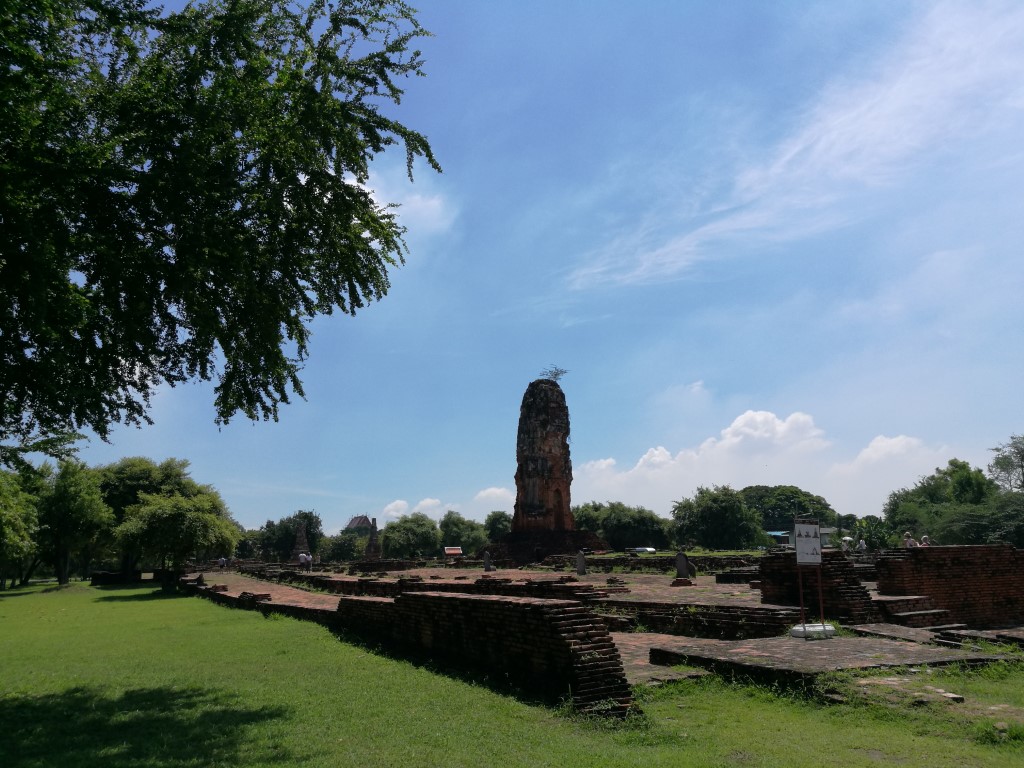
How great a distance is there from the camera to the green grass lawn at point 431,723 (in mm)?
4504

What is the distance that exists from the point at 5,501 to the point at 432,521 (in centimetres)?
6620

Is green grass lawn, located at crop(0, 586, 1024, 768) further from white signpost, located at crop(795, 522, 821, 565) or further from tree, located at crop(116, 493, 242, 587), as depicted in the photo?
tree, located at crop(116, 493, 242, 587)

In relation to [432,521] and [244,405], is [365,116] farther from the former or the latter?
[432,521]

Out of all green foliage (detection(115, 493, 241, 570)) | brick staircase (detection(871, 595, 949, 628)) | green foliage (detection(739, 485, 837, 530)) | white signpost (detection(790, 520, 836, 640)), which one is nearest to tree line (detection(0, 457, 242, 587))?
green foliage (detection(115, 493, 241, 570))

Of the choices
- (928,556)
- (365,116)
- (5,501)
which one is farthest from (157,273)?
(928,556)

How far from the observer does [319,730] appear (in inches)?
210

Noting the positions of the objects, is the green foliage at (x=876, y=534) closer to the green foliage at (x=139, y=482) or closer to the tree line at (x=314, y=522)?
the tree line at (x=314, y=522)

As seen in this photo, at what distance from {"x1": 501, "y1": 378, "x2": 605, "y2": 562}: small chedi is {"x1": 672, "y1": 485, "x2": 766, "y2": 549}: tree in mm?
13882

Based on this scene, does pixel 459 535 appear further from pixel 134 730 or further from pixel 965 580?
pixel 134 730

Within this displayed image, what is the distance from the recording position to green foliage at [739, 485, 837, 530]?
106438 millimetres

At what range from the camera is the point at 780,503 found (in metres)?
111

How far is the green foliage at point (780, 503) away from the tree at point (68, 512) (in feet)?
309

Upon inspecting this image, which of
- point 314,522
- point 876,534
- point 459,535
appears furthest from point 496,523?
point 876,534

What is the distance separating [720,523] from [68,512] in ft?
151
